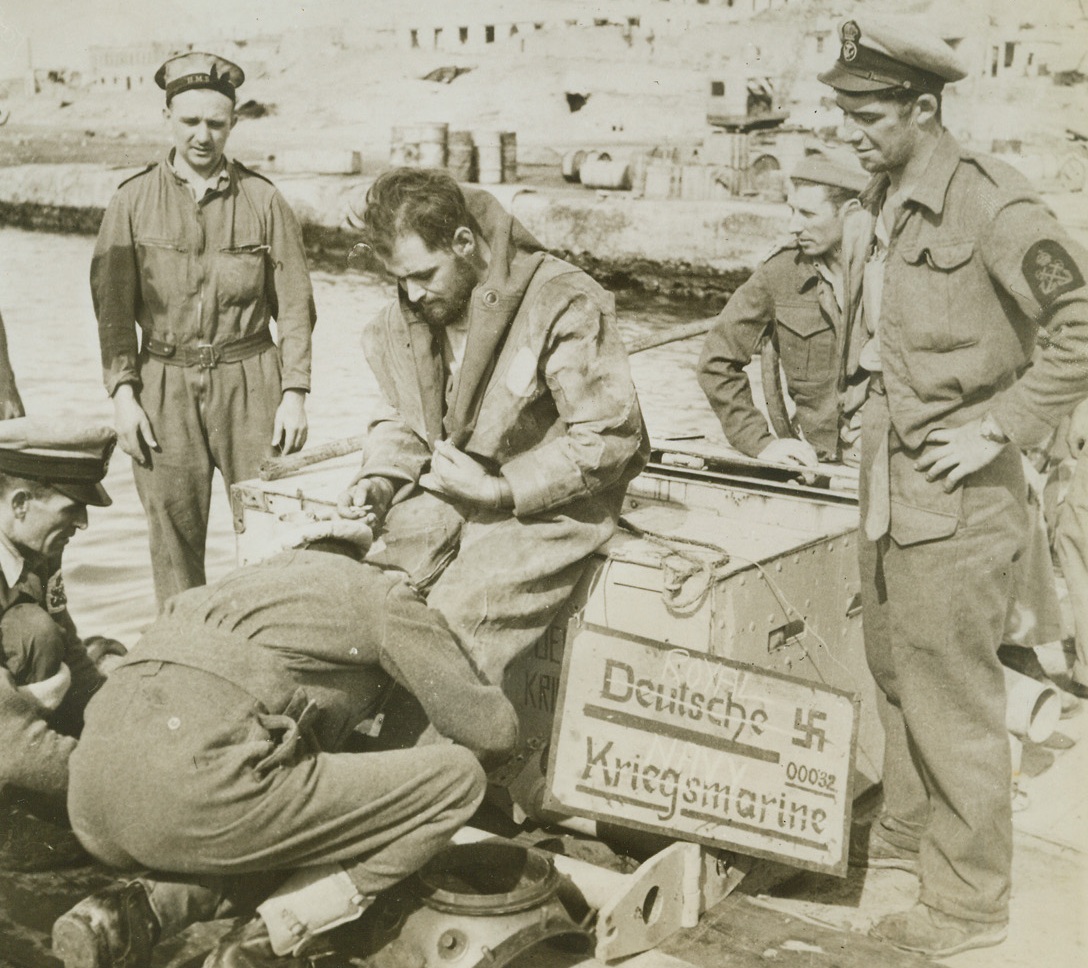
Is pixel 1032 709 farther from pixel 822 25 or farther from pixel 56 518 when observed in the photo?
pixel 822 25

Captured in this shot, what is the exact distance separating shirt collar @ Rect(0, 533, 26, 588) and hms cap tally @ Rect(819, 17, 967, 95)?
7.85 feet

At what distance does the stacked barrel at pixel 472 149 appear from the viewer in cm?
1234

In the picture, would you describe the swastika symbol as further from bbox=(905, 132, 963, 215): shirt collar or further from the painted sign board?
bbox=(905, 132, 963, 215): shirt collar

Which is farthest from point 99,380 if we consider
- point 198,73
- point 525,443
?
point 525,443

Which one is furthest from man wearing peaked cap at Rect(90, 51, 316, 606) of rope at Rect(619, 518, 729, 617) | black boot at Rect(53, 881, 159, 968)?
black boot at Rect(53, 881, 159, 968)

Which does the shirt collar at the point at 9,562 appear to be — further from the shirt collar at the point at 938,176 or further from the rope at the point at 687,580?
the shirt collar at the point at 938,176

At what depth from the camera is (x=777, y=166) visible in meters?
17.5

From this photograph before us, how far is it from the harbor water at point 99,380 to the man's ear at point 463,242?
4314 millimetres

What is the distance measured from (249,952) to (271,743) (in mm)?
458

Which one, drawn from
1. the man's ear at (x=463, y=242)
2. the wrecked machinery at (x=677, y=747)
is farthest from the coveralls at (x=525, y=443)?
the wrecked machinery at (x=677, y=747)

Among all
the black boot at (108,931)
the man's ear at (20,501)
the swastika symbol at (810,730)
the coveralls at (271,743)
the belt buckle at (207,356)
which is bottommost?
the black boot at (108,931)

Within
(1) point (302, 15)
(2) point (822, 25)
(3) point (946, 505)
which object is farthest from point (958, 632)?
(2) point (822, 25)

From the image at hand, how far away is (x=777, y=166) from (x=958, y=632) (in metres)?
15.4

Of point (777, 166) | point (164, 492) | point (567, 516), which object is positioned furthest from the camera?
point (777, 166)
